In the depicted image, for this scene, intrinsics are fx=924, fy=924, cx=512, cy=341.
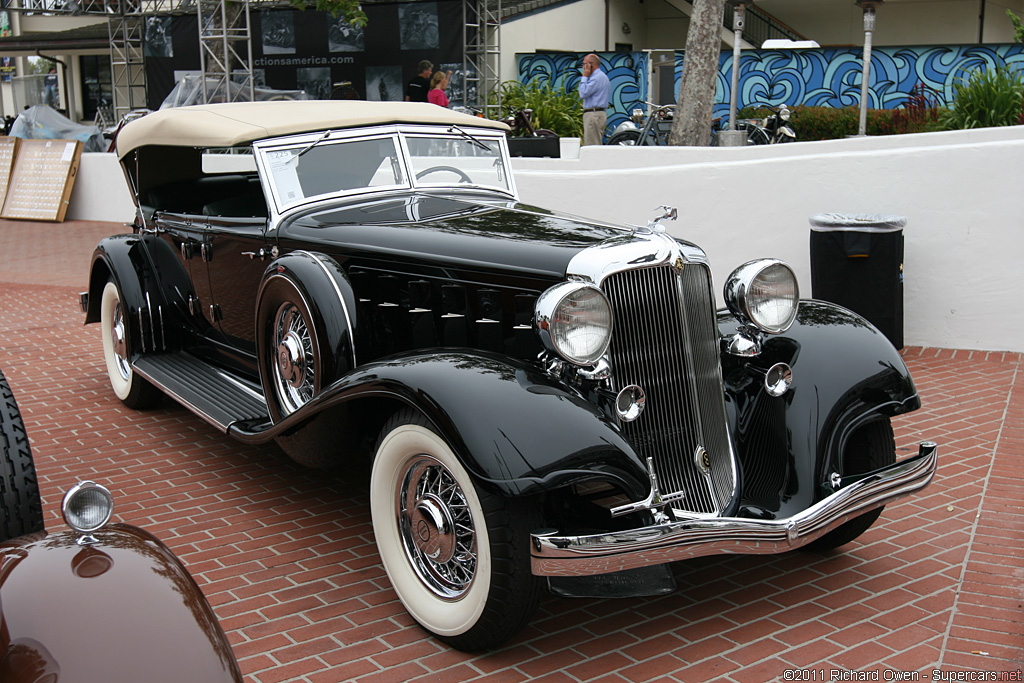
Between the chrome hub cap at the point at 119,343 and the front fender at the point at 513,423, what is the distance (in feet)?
10.7

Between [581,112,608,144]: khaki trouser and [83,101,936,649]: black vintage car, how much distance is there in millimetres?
8952

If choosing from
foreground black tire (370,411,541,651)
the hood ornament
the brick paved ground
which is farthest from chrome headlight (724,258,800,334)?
foreground black tire (370,411,541,651)

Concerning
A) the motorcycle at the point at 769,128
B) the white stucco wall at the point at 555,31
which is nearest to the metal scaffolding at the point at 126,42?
the white stucco wall at the point at 555,31

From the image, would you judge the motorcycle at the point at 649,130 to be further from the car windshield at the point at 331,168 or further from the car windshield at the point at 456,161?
the car windshield at the point at 331,168

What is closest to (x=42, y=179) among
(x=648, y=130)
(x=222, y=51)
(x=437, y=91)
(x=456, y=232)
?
(x=222, y=51)

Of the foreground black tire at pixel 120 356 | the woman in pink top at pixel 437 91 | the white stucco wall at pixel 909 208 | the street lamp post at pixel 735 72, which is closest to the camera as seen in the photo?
the foreground black tire at pixel 120 356

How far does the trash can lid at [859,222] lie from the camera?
6.68m

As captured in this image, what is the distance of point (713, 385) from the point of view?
3.55 metres

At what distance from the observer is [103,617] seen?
1.93 metres

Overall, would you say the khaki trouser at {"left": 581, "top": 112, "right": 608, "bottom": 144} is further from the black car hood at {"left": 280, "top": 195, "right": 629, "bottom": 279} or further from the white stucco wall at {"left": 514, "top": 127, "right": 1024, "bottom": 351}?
the black car hood at {"left": 280, "top": 195, "right": 629, "bottom": 279}

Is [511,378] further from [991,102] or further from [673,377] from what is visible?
[991,102]

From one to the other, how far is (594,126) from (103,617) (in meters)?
12.6

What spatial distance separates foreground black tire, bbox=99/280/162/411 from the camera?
5.71 metres

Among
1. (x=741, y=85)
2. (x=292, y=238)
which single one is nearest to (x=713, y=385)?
(x=292, y=238)
